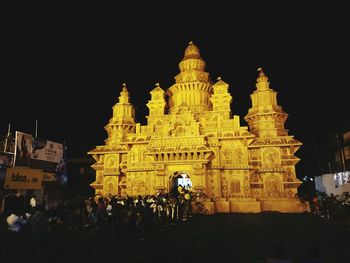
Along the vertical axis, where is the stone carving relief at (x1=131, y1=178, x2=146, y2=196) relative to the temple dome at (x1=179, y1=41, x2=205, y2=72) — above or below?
below

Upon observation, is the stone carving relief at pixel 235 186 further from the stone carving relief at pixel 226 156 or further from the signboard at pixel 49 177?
the signboard at pixel 49 177

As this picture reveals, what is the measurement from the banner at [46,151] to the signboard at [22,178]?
2.68 metres

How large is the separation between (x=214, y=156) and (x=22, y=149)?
18.3m

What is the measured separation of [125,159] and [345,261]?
85.8 feet

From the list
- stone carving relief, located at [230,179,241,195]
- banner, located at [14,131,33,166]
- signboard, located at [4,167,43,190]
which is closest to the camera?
signboard, located at [4,167,43,190]

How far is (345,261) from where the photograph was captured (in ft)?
30.7

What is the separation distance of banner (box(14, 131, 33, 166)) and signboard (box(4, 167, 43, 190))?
1.02 meters

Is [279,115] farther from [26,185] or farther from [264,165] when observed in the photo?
[26,185]

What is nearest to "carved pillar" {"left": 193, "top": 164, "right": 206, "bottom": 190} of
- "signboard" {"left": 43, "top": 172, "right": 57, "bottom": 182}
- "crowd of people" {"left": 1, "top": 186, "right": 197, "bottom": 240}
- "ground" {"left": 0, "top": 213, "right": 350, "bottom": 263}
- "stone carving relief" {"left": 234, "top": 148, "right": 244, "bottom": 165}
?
"stone carving relief" {"left": 234, "top": 148, "right": 244, "bottom": 165}

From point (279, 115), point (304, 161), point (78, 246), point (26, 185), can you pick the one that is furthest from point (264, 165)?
point (304, 161)

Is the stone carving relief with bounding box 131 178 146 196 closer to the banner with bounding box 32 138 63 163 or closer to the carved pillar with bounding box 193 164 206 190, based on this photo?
the carved pillar with bounding box 193 164 206 190

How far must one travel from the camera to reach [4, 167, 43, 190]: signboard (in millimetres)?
22786

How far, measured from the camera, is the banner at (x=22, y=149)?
2534 centimetres

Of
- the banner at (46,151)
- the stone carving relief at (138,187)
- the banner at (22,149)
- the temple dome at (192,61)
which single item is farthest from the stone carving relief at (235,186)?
the banner at (22,149)
